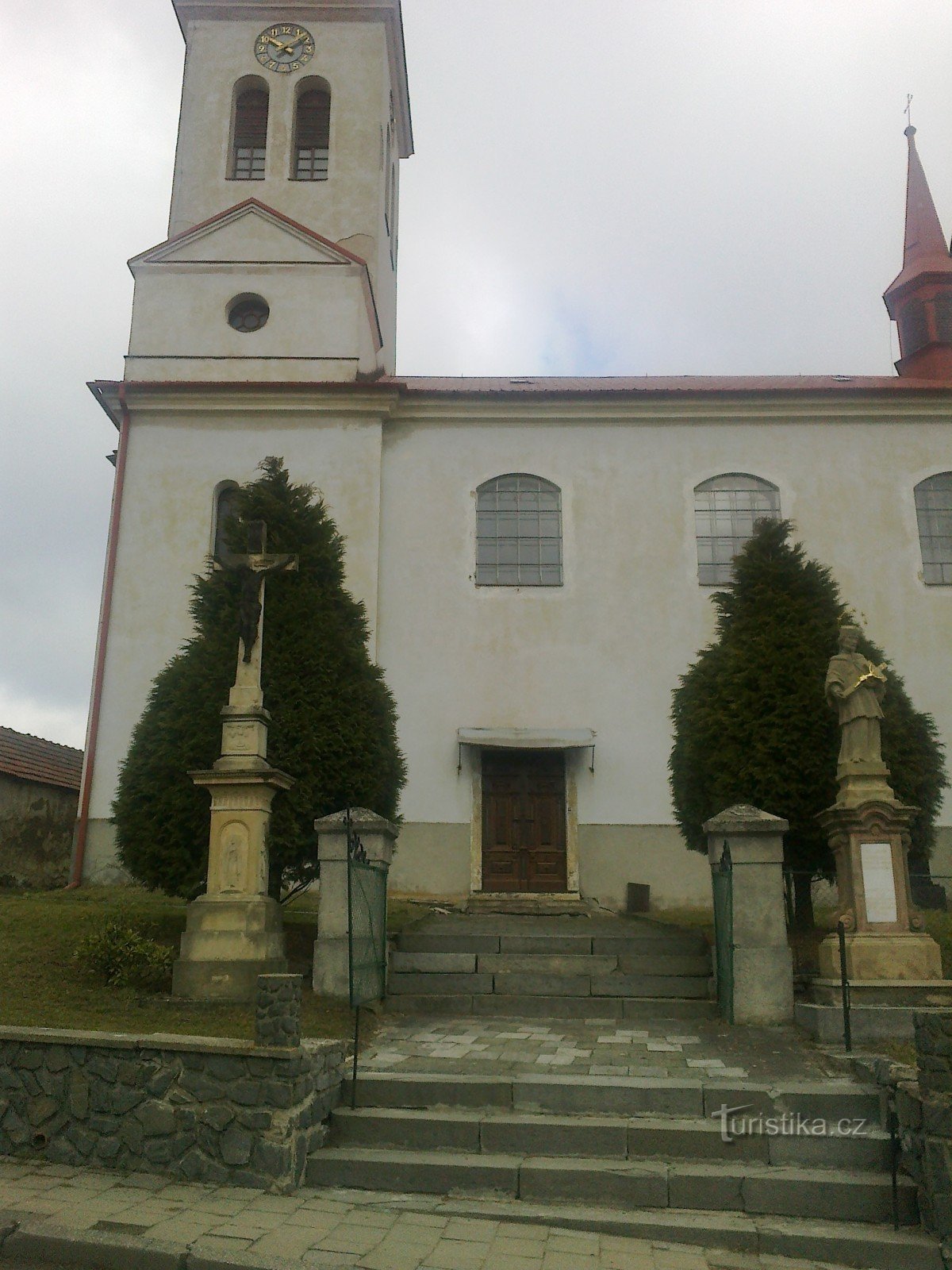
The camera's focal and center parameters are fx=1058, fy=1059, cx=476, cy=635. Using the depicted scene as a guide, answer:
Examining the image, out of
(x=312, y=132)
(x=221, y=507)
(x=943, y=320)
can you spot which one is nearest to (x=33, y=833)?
(x=221, y=507)

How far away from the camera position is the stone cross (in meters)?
10.7

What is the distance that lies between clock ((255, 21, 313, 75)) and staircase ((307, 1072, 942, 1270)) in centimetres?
2144

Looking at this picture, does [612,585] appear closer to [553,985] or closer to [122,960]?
[553,985]

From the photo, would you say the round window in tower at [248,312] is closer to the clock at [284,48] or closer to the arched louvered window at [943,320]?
the clock at [284,48]

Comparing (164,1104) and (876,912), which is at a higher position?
(876,912)

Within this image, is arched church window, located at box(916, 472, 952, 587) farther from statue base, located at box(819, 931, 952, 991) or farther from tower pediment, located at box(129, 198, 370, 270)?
tower pediment, located at box(129, 198, 370, 270)

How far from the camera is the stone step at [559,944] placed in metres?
10.9

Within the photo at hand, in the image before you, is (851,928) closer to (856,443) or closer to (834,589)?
(834,589)

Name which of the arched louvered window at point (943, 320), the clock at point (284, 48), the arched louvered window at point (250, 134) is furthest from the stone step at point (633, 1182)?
the clock at point (284, 48)

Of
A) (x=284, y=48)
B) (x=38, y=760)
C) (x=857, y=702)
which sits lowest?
(x=857, y=702)

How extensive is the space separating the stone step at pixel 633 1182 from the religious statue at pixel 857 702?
4.51 metres

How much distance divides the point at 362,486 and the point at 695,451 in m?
5.72

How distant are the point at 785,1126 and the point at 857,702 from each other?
4.60 m

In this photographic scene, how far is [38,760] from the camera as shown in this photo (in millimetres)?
20750
